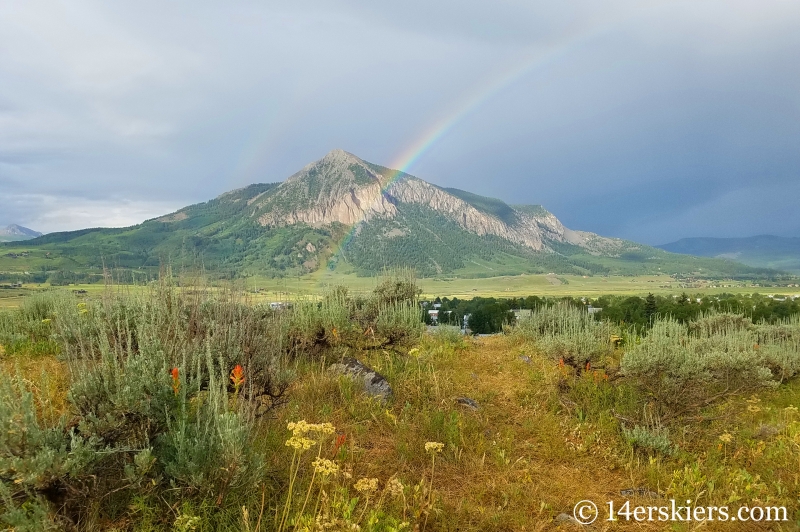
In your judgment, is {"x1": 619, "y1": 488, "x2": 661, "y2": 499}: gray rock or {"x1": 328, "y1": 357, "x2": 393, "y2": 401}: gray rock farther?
{"x1": 328, "y1": 357, "x2": 393, "y2": 401}: gray rock

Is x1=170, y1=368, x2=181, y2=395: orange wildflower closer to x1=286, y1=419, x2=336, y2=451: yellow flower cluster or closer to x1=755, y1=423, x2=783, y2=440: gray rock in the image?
x1=286, y1=419, x2=336, y2=451: yellow flower cluster

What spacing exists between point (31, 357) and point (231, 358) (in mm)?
4556

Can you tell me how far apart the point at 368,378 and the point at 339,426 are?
4.99ft

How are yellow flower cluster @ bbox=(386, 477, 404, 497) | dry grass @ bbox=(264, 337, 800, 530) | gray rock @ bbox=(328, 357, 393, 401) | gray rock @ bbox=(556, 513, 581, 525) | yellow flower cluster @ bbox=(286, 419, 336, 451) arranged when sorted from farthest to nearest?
gray rock @ bbox=(328, 357, 393, 401) < dry grass @ bbox=(264, 337, 800, 530) < gray rock @ bbox=(556, 513, 581, 525) < yellow flower cluster @ bbox=(386, 477, 404, 497) < yellow flower cluster @ bbox=(286, 419, 336, 451)

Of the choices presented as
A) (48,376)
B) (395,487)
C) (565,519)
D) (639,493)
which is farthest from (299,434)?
(639,493)

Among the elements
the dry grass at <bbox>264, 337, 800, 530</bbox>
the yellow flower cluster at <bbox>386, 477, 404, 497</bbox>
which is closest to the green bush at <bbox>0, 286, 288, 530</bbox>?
the yellow flower cluster at <bbox>386, 477, 404, 497</bbox>

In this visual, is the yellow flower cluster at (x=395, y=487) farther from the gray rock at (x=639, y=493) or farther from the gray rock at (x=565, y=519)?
the gray rock at (x=639, y=493)

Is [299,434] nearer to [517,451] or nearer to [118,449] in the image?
[118,449]

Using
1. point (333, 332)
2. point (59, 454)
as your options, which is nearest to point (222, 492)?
point (59, 454)

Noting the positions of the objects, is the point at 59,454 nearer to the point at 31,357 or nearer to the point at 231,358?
the point at 231,358

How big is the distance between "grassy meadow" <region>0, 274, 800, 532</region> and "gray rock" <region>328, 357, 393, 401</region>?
0.18 metres

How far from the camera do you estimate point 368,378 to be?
24.1 feet

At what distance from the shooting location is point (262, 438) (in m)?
4.80

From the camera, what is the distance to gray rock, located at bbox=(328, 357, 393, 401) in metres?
7.14
